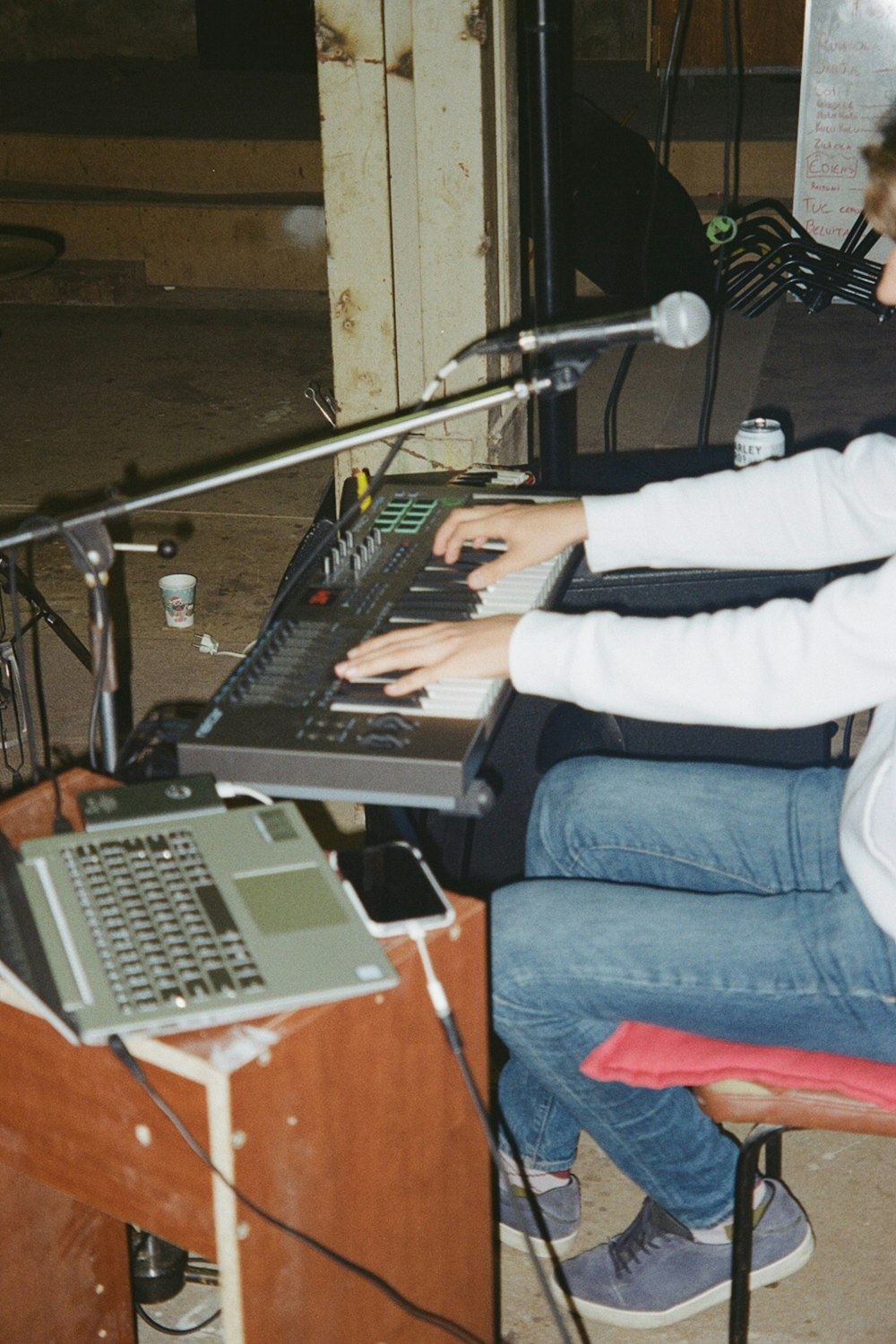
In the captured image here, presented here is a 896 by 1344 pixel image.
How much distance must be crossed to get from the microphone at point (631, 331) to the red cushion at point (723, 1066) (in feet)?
2.32

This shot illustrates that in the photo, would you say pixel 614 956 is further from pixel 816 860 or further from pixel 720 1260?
pixel 720 1260

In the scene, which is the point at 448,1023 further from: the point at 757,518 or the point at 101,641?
the point at 757,518

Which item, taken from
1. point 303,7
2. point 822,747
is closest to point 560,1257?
point 822,747

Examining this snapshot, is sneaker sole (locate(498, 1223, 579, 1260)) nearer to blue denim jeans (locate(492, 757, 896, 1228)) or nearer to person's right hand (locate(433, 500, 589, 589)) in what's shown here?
blue denim jeans (locate(492, 757, 896, 1228))

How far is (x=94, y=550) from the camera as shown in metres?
1.43

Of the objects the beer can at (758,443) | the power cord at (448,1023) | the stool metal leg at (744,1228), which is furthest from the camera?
the beer can at (758,443)

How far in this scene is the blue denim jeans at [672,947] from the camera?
1.47 m

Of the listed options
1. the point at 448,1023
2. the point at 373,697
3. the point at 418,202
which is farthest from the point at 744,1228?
the point at 418,202

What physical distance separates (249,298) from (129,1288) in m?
5.86

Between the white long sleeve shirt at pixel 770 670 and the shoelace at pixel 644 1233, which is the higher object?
the white long sleeve shirt at pixel 770 670

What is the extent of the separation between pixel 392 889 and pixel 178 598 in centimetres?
246

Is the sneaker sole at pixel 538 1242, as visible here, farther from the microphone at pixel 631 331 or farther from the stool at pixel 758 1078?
the microphone at pixel 631 331

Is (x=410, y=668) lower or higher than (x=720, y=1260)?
higher

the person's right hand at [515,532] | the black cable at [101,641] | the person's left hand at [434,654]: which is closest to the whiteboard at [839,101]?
the person's right hand at [515,532]
